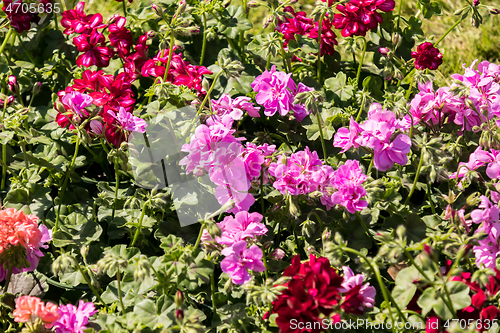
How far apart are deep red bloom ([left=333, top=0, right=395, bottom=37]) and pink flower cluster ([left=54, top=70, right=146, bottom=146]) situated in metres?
1.01

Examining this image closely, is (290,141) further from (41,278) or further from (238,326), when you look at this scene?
(41,278)

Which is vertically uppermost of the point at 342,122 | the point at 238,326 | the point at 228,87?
the point at 228,87

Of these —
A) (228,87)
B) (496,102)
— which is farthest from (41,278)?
(496,102)

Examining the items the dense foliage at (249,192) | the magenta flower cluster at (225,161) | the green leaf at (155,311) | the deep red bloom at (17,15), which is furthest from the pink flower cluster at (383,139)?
the deep red bloom at (17,15)

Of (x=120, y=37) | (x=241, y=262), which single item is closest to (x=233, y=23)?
(x=120, y=37)

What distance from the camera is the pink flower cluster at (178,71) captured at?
203 centimetres

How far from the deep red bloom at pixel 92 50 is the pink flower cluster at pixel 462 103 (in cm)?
138

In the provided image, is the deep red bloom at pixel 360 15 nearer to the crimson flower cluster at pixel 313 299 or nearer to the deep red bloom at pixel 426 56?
the deep red bloom at pixel 426 56

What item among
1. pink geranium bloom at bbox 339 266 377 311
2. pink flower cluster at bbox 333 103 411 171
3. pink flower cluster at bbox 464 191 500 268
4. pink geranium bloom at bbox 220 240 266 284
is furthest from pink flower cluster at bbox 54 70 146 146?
pink flower cluster at bbox 464 191 500 268

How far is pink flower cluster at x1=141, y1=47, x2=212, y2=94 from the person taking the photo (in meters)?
2.03

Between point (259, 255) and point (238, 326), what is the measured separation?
23 centimetres

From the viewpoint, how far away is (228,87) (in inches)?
87.4

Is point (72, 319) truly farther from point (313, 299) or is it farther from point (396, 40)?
point (396, 40)

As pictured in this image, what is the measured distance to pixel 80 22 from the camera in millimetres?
2311
